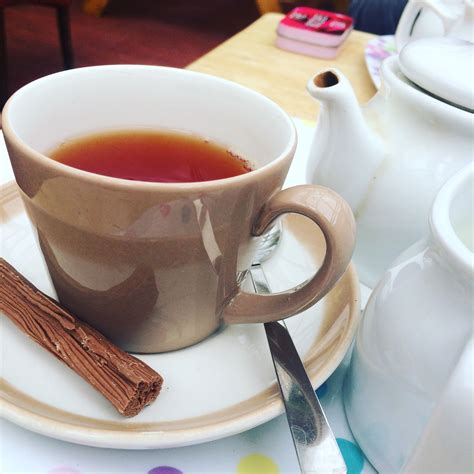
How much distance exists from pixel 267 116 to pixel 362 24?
5.63 ft

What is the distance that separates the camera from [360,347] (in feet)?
1.10

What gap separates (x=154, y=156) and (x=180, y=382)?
0.19m

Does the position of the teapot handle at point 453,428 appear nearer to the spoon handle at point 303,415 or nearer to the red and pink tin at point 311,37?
the spoon handle at point 303,415

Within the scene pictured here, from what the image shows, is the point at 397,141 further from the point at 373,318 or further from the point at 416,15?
the point at 416,15

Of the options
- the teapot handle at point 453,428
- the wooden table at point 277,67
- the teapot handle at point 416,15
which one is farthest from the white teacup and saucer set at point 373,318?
the wooden table at point 277,67

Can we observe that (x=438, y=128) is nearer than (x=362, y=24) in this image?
Yes

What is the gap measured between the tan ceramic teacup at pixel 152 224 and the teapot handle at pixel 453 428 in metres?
0.13

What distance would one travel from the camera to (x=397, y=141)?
433 mm

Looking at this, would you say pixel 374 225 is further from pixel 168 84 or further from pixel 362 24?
pixel 362 24

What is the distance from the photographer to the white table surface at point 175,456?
301 millimetres

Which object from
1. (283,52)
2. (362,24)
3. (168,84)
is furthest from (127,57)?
(168,84)

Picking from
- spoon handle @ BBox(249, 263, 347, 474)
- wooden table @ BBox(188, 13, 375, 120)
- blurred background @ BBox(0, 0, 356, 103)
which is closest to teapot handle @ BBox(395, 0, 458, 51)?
wooden table @ BBox(188, 13, 375, 120)

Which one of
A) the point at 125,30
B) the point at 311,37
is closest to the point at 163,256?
the point at 311,37

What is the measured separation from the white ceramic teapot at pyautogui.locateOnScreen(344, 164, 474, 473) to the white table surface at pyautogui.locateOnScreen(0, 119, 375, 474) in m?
0.03
